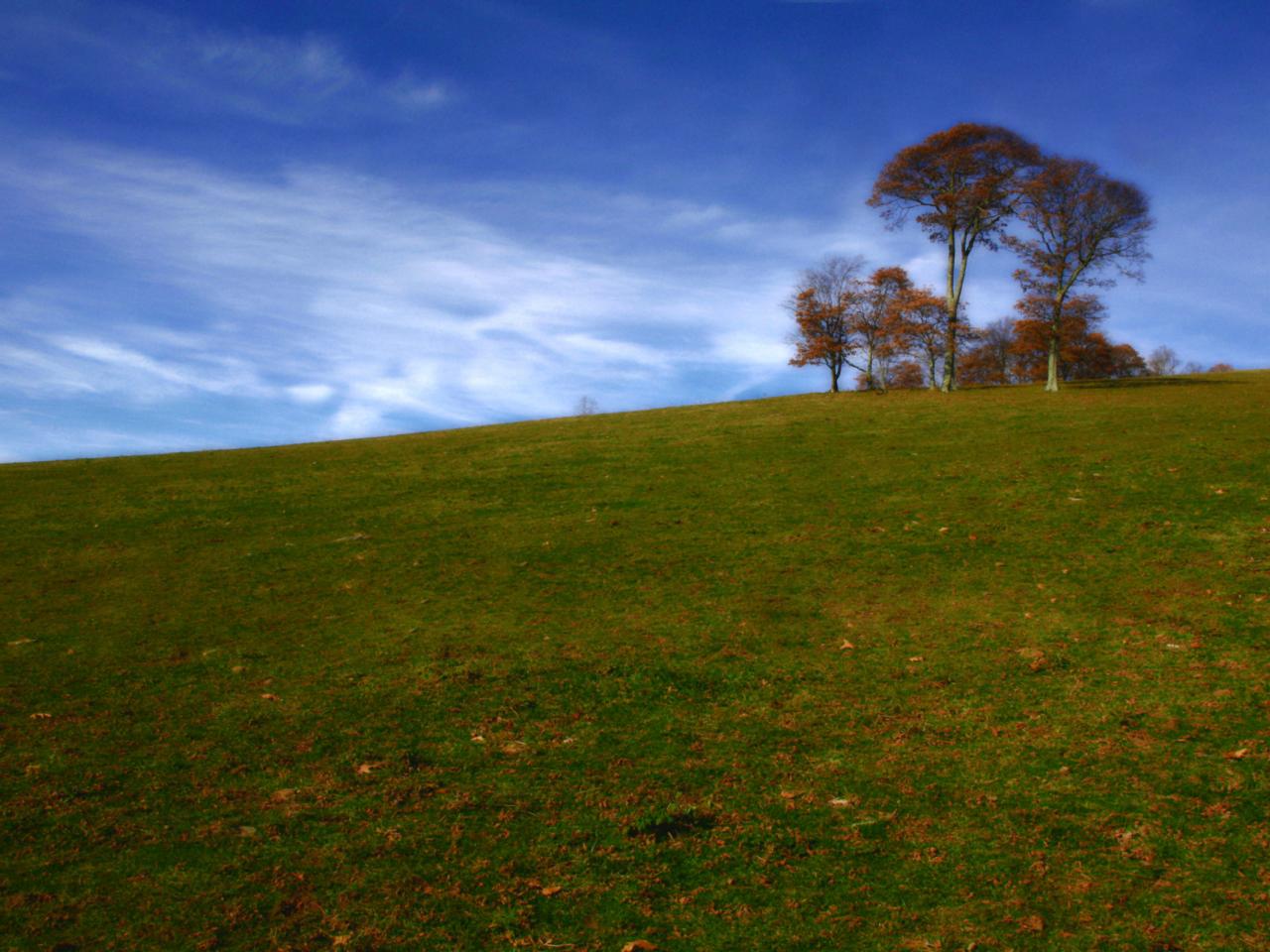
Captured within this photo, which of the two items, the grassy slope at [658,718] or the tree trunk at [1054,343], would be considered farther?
the tree trunk at [1054,343]

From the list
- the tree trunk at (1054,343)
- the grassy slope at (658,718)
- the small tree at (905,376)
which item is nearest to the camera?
the grassy slope at (658,718)

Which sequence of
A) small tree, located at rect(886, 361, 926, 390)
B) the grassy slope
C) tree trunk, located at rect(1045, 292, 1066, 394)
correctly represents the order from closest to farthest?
the grassy slope
tree trunk, located at rect(1045, 292, 1066, 394)
small tree, located at rect(886, 361, 926, 390)

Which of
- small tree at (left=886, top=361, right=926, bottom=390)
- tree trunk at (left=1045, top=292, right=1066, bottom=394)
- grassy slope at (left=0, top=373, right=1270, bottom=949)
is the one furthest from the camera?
small tree at (left=886, top=361, right=926, bottom=390)

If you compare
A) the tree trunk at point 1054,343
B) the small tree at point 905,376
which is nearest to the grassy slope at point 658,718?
the tree trunk at point 1054,343

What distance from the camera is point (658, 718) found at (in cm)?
1048

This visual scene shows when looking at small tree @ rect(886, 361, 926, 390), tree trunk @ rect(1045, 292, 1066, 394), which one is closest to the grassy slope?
tree trunk @ rect(1045, 292, 1066, 394)

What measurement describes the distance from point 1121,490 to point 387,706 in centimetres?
2117

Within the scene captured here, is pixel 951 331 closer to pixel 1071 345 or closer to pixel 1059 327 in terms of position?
pixel 1059 327

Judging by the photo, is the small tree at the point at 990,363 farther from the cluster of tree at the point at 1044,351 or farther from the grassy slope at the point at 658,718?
the grassy slope at the point at 658,718

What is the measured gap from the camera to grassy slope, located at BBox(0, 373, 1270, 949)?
21.2ft

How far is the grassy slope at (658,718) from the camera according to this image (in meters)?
6.46

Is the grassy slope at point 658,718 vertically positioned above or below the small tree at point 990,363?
below

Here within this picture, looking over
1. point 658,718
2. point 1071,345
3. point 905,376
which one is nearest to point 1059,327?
point 1071,345

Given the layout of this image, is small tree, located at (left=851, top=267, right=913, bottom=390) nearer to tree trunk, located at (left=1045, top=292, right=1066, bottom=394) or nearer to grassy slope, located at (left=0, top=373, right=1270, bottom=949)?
tree trunk, located at (left=1045, top=292, right=1066, bottom=394)
